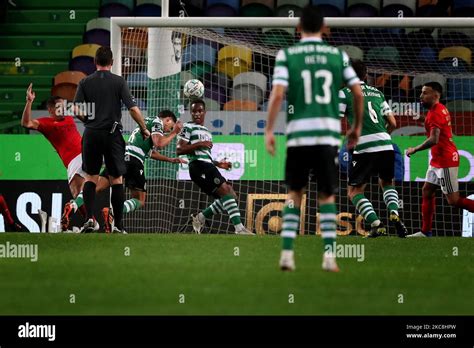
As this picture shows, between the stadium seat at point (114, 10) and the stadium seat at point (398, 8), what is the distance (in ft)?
17.0

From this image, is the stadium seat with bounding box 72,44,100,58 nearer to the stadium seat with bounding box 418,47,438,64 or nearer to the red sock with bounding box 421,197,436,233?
the stadium seat with bounding box 418,47,438,64

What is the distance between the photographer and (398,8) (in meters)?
22.6

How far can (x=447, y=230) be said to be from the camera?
17.6m

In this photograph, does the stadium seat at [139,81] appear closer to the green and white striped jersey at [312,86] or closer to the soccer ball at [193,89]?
the soccer ball at [193,89]

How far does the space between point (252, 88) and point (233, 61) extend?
632 millimetres

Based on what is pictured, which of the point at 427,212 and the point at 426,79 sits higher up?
the point at 426,79

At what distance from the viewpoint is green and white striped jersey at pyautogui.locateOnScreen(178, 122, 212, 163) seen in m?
15.4

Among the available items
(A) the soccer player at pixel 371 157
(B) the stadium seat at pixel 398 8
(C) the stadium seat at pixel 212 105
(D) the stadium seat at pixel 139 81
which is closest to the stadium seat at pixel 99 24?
(D) the stadium seat at pixel 139 81

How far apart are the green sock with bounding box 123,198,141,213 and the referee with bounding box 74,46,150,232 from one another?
1397 millimetres

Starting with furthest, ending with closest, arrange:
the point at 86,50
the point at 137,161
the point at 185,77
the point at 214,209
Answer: the point at 86,50 < the point at 185,77 < the point at 137,161 < the point at 214,209

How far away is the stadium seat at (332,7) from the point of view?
22.6m

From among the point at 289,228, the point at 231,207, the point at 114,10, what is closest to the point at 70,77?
the point at 114,10

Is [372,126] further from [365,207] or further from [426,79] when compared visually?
[426,79]

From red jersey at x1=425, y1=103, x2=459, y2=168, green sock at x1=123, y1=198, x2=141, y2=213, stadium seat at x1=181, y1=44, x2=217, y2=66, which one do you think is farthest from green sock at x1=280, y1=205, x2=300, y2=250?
stadium seat at x1=181, y1=44, x2=217, y2=66
